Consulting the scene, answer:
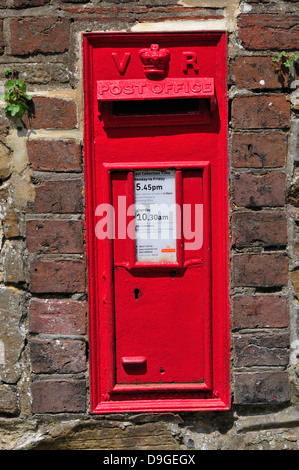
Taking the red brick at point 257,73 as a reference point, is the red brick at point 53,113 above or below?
below

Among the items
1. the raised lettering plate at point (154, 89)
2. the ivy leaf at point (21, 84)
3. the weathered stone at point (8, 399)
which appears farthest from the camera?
the weathered stone at point (8, 399)

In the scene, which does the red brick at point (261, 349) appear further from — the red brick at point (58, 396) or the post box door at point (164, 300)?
the red brick at point (58, 396)

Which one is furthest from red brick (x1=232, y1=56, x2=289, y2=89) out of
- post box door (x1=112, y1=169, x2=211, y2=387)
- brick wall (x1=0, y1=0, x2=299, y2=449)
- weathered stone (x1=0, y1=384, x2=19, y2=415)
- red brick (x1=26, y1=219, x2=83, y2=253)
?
weathered stone (x1=0, y1=384, x2=19, y2=415)

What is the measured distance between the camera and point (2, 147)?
1757mm

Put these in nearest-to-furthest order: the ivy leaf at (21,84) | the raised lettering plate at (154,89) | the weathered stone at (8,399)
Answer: the raised lettering plate at (154,89), the ivy leaf at (21,84), the weathered stone at (8,399)

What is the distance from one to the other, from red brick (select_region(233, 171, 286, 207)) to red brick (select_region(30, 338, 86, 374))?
0.93 metres

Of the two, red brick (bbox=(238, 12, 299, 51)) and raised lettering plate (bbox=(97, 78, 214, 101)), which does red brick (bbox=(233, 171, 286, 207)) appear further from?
red brick (bbox=(238, 12, 299, 51))

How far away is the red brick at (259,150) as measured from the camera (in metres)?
1.73

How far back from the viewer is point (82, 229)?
5.76 feet

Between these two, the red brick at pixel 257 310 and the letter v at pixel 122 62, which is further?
the red brick at pixel 257 310

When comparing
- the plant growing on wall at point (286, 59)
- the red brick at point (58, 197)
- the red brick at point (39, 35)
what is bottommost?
the red brick at point (58, 197)

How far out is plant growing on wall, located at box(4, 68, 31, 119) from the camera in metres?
1.71

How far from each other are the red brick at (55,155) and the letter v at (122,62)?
0.35m

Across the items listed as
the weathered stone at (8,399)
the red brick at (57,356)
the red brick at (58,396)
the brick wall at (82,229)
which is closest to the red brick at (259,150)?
the brick wall at (82,229)
